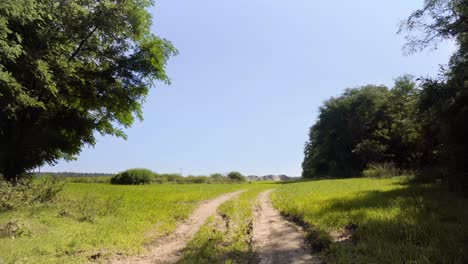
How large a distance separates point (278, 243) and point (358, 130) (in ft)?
189

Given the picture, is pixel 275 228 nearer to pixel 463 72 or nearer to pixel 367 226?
pixel 367 226

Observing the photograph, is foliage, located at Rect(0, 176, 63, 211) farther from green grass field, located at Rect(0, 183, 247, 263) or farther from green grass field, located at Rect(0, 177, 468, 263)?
green grass field, located at Rect(0, 177, 468, 263)

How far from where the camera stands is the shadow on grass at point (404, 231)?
6.91 metres

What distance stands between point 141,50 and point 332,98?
174 ft

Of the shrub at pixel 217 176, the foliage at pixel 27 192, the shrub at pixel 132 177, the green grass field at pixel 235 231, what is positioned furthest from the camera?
the shrub at pixel 217 176

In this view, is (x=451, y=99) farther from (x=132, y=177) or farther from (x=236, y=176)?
(x=236, y=176)

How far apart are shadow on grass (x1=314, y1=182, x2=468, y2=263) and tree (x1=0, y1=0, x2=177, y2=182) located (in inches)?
525

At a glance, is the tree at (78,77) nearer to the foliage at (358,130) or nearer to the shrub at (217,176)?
the shrub at (217,176)

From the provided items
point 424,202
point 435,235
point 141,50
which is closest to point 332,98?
point 141,50

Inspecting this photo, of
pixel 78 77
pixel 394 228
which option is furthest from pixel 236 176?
pixel 394 228

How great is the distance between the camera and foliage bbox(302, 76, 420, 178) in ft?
183

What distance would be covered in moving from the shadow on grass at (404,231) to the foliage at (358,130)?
1689 inches

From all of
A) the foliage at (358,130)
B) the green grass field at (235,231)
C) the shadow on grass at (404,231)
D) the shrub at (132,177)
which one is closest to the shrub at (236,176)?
the foliage at (358,130)

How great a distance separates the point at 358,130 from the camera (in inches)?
2486
